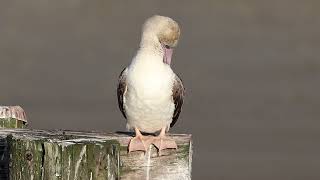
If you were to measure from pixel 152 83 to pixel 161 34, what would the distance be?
0.52 meters

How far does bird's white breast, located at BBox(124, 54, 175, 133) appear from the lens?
5984mm

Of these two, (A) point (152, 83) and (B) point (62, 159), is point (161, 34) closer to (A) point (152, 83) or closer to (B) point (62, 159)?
(A) point (152, 83)

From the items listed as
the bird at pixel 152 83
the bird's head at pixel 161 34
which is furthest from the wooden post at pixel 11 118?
the bird's head at pixel 161 34

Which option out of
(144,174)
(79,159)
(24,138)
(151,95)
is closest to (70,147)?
(79,159)

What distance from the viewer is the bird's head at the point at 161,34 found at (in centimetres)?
615

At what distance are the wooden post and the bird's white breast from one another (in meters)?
1.13

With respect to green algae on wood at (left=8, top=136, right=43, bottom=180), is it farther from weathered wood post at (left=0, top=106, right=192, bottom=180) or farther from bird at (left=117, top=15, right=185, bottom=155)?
bird at (left=117, top=15, right=185, bottom=155)

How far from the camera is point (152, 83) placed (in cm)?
597

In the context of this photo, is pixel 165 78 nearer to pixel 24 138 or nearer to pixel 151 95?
pixel 151 95

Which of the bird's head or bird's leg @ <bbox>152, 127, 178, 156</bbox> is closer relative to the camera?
bird's leg @ <bbox>152, 127, 178, 156</bbox>

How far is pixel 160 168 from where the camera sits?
480cm

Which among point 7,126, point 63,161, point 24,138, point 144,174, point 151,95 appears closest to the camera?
point 63,161

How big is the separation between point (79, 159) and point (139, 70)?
7.46 ft

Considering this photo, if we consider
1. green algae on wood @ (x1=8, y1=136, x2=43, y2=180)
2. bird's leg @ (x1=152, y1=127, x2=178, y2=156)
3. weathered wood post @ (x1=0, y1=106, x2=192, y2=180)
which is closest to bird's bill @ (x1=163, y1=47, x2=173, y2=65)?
bird's leg @ (x1=152, y1=127, x2=178, y2=156)
